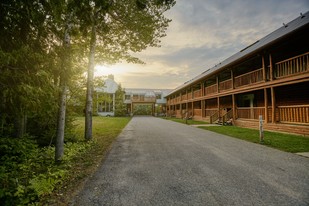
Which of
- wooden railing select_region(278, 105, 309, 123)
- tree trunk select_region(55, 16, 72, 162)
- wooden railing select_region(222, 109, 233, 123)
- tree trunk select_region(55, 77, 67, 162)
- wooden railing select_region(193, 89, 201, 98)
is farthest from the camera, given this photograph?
wooden railing select_region(193, 89, 201, 98)

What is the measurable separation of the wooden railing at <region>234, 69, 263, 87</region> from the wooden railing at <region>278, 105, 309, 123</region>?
3010 mm

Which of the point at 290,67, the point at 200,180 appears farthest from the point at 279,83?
the point at 200,180

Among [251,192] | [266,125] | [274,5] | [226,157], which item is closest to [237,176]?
[251,192]

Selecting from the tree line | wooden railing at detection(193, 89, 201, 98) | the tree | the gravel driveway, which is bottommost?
the gravel driveway

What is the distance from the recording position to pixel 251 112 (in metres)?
14.7

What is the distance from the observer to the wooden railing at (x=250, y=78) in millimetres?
13816

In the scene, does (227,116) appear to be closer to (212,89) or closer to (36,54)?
(212,89)

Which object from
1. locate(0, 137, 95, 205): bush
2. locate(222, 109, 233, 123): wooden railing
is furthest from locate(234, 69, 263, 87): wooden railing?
locate(0, 137, 95, 205): bush

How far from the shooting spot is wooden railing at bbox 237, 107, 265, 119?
45.4 ft

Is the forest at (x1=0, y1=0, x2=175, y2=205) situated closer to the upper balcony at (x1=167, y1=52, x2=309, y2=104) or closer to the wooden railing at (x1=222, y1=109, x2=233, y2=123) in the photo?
the upper balcony at (x1=167, y1=52, x2=309, y2=104)

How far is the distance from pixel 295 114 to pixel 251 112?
415 cm

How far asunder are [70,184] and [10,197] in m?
1.00

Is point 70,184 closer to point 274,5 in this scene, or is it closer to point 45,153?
point 45,153

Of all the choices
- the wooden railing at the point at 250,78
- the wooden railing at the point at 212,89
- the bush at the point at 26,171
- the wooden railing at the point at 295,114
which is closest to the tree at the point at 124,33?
the bush at the point at 26,171
